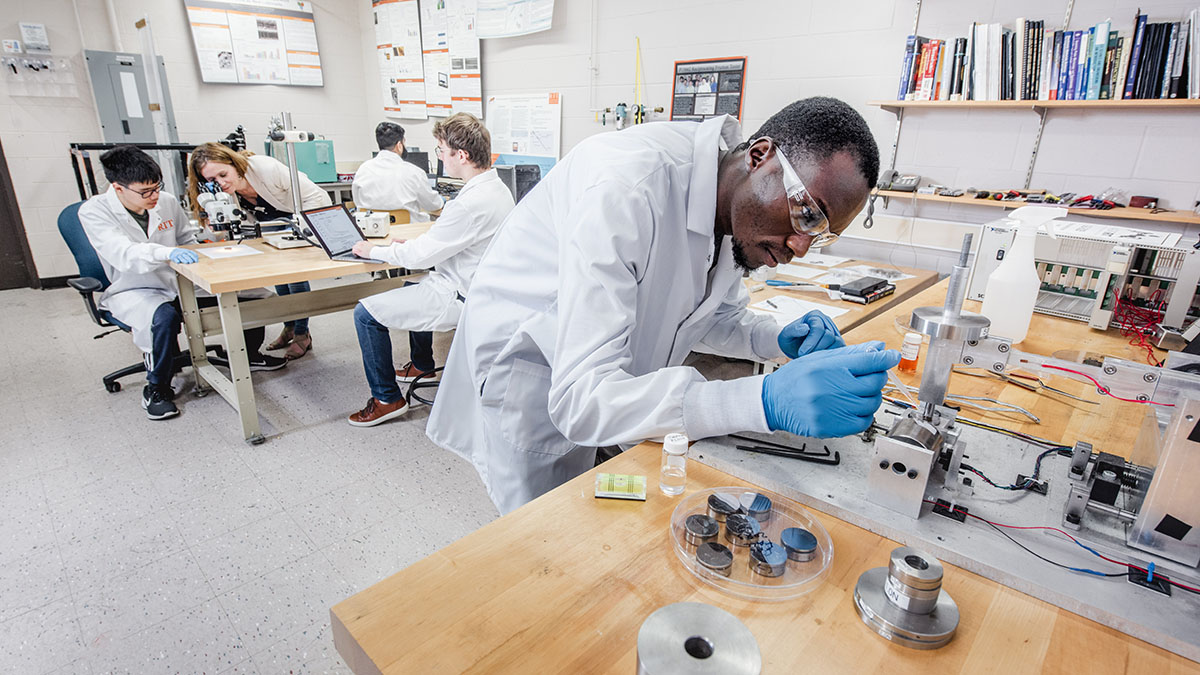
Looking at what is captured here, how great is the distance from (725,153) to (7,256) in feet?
19.1

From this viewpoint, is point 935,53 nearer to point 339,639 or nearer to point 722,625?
point 722,625

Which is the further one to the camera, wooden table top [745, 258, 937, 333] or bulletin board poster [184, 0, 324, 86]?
bulletin board poster [184, 0, 324, 86]

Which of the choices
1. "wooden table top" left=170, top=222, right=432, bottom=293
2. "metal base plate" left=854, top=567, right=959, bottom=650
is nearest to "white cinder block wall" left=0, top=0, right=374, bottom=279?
"wooden table top" left=170, top=222, right=432, bottom=293

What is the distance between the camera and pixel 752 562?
0.71 metres

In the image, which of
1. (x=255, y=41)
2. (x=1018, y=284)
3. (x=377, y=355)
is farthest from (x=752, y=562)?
(x=255, y=41)

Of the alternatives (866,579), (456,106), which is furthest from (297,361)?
(866,579)

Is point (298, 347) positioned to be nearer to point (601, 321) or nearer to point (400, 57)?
point (601, 321)

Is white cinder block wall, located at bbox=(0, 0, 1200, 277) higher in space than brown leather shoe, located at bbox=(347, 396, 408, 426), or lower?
higher

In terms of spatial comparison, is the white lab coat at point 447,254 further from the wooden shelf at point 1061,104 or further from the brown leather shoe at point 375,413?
the wooden shelf at point 1061,104

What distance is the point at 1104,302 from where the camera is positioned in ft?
5.77

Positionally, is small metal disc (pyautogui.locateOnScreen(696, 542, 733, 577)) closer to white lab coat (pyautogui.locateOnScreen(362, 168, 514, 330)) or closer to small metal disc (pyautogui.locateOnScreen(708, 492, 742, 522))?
small metal disc (pyautogui.locateOnScreen(708, 492, 742, 522))

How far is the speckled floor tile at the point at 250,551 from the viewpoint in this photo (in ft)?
5.65

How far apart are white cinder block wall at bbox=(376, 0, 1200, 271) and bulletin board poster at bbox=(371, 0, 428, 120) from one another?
1.80 m

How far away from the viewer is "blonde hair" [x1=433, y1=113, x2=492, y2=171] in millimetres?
2574
